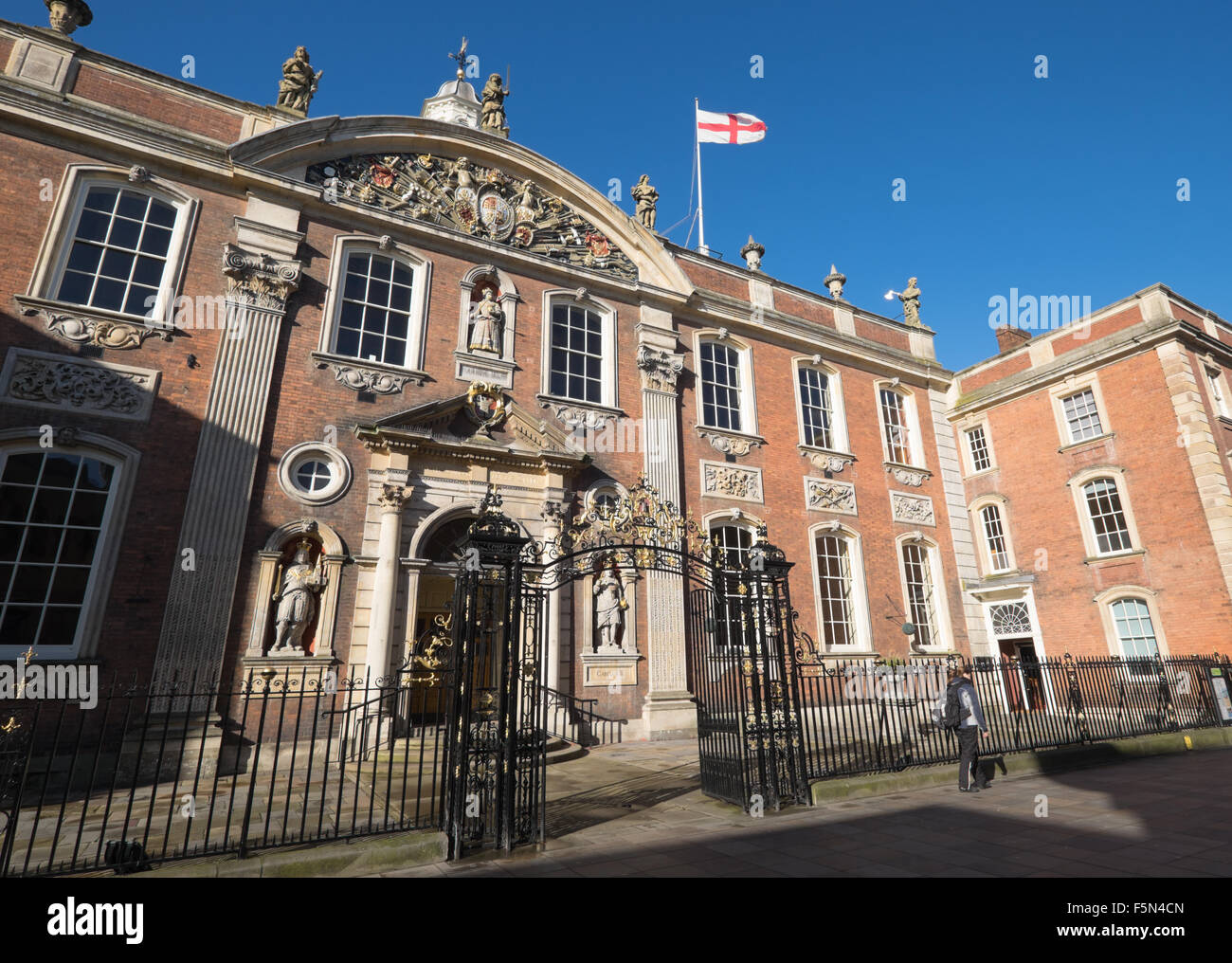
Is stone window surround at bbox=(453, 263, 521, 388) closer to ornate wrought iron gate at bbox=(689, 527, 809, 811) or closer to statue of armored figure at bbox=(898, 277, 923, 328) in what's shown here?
ornate wrought iron gate at bbox=(689, 527, 809, 811)

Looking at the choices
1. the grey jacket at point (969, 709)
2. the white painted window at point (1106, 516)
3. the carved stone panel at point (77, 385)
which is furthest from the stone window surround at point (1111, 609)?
the carved stone panel at point (77, 385)

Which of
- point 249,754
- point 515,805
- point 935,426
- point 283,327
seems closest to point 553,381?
point 283,327

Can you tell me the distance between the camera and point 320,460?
11398mm

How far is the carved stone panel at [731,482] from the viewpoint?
50.5 ft

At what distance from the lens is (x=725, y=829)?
20.2 feet

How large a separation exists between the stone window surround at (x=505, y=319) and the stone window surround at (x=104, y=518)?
18.9 ft

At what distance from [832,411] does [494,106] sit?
11.9 meters

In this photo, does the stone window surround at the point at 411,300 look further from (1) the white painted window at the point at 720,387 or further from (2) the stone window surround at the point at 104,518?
(1) the white painted window at the point at 720,387

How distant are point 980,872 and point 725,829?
2.25 metres

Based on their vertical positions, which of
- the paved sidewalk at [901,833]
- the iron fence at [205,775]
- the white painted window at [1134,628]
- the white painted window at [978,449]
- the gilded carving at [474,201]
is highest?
the gilded carving at [474,201]

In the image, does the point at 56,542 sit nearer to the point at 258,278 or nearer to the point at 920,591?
the point at 258,278

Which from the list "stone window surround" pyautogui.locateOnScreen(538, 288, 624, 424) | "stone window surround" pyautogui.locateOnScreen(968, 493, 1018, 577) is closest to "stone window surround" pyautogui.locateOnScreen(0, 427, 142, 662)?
"stone window surround" pyautogui.locateOnScreen(538, 288, 624, 424)

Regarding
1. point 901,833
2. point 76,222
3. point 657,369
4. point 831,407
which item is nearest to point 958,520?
point 831,407
